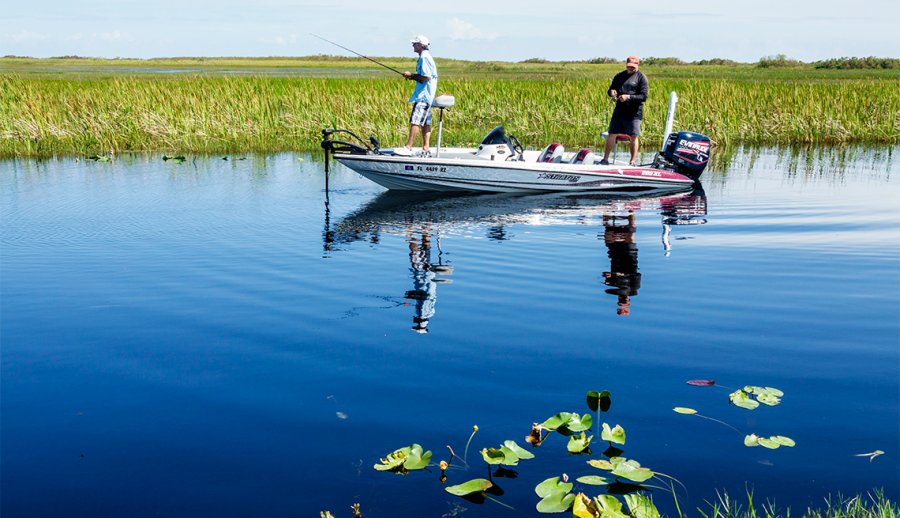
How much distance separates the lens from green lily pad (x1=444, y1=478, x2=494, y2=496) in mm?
4164

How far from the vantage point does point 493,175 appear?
48.8 feet

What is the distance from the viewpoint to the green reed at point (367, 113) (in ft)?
74.3

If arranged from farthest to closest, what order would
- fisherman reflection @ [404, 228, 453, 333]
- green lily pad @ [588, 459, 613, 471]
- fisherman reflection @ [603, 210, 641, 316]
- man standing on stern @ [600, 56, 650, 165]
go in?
man standing on stern @ [600, 56, 650, 165] < fisherman reflection @ [603, 210, 641, 316] < fisherman reflection @ [404, 228, 453, 333] < green lily pad @ [588, 459, 613, 471]

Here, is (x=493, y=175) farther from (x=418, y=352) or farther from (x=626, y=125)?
(x=418, y=352)

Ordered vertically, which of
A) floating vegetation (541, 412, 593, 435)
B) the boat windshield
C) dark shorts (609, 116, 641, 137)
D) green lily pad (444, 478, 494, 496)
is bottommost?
green lily pad (444, 478, 494, 496)

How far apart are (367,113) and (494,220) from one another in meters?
12.2

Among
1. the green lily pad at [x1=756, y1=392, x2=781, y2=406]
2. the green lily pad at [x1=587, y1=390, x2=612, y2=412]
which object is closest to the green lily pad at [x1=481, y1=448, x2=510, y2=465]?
the green lily pad at [x1=587, y1=390, x2=612, y2=412]

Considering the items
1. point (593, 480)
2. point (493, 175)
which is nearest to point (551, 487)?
point (593, 480)

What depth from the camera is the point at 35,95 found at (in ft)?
75.9

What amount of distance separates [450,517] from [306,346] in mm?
2847

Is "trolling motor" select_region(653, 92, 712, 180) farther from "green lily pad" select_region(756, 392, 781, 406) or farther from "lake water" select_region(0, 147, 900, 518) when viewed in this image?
"green lily pad" select_region(756, 392, 781, 406)

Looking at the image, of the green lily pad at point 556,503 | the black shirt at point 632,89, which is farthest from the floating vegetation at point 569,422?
the black shirt at point 632,89

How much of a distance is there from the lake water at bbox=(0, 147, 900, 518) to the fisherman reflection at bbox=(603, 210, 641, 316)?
48mm

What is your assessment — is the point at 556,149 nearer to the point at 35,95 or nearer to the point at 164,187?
the point at 164,187
